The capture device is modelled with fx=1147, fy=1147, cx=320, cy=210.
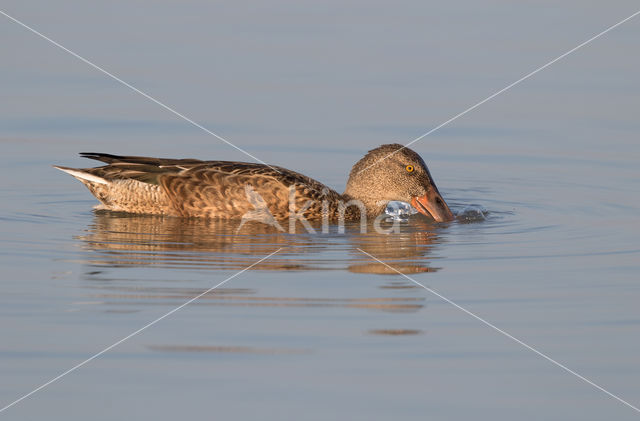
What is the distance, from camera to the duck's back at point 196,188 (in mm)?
12891

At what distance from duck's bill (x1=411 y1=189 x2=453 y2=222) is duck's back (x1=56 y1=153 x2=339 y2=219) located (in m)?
1.05

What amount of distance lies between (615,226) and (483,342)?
4889mm

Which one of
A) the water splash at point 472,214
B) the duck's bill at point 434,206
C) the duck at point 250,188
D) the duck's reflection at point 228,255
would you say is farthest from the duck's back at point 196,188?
the water splash at point 472,214

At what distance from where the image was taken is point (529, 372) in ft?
24.3

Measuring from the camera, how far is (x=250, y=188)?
42.3 feet

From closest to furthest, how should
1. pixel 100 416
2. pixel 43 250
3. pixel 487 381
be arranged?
1. pixel 100 416
2. pixel 487 381
3. pixel 43 250

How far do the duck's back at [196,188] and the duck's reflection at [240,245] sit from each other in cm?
20

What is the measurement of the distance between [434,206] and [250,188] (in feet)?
7.17

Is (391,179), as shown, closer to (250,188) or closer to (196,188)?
(250,188)

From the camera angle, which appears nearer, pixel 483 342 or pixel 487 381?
pixel 487 381

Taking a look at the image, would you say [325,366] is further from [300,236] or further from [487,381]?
[300,236]

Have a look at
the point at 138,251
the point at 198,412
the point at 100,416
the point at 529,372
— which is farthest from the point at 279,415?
the point at 138,251

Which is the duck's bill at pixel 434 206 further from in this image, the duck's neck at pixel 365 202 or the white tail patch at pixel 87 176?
the white tail patch at pixel 87 176

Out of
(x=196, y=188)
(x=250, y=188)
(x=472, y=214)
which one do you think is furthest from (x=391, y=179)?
(x=196, y=188)
